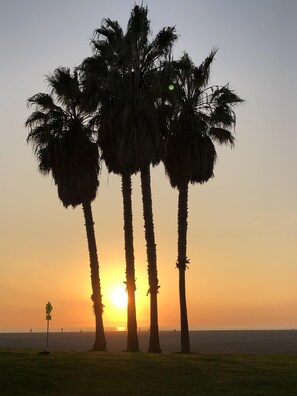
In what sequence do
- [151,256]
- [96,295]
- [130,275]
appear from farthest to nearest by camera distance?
[96,295]
[130,275]
[151,256]

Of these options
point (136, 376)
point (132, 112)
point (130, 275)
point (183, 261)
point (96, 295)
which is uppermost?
point (132, 112)

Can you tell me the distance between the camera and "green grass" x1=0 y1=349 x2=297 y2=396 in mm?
27908

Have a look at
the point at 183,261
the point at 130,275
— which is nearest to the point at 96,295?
the point at 130,275

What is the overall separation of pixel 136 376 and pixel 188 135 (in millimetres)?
22129

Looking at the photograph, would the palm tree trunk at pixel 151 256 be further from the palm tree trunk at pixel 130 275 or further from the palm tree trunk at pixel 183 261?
the palm tree trunk at pixel 183 261

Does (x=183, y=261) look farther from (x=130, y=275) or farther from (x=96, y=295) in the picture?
(x=96, y=295)

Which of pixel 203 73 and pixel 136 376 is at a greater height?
pixel 203 73

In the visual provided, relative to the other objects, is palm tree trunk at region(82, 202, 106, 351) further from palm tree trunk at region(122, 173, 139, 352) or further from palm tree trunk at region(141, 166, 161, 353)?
palm tree trunk at region(141, 166, 161, 353)

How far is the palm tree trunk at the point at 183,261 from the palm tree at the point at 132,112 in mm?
2196

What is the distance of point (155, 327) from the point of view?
153ft

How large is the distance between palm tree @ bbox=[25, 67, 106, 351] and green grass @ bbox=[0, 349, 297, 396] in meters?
12.2

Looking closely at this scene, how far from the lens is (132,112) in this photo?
153 feet

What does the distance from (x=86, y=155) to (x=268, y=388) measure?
2380 centimetres

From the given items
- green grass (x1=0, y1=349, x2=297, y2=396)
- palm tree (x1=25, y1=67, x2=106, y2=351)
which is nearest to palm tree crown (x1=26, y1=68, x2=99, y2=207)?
palm tree (x1=25, y1=67, x2=106, y2=351)
